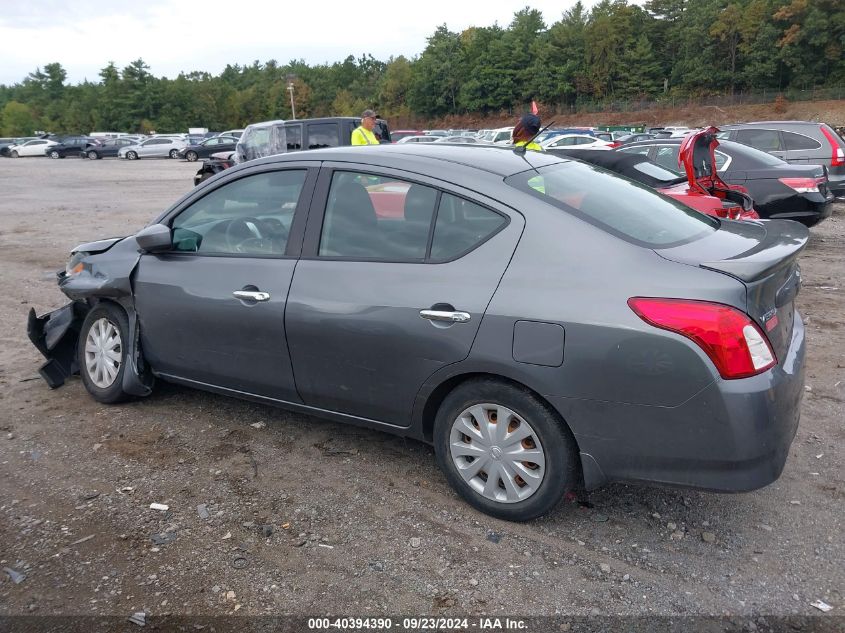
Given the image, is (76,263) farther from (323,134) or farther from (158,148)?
(158,148)

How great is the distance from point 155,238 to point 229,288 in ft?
2.19

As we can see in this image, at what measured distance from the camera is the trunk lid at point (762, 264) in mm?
2846

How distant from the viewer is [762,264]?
293cm

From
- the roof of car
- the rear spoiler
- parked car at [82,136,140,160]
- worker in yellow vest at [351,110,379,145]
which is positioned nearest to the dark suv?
worker in yellow vest at [351,110,379,145]

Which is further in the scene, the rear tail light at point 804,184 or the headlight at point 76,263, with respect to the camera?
the rear tail light at point 804,184

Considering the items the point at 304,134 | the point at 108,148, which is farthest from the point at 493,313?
the point at 108,148

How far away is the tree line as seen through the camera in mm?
73875

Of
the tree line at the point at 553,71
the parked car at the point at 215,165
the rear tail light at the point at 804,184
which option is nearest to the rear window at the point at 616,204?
the rear tail light at the point at 804,184

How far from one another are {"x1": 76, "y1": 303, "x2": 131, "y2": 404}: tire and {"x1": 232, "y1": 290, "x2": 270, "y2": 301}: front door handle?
1.15 m

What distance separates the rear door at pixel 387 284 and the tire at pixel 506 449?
22cm

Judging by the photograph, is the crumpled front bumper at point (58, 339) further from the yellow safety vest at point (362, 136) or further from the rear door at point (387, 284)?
the yellow safety vest at point (362, 136)

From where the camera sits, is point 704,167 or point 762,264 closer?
point 762,264

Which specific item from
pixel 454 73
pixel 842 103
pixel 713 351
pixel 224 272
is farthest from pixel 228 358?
pixel 454 73

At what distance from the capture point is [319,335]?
365cm
